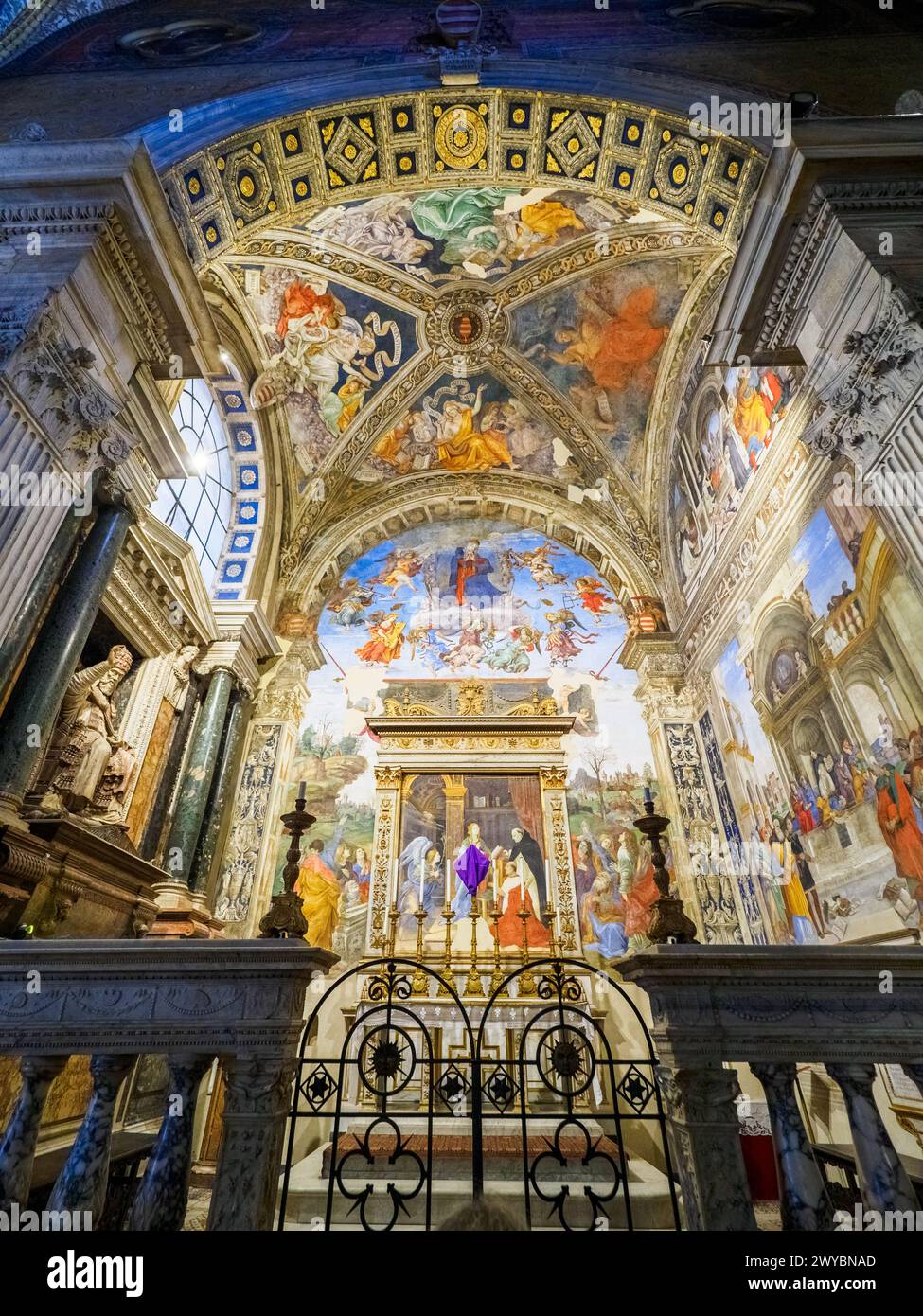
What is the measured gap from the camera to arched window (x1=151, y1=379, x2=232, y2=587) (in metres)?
8.16

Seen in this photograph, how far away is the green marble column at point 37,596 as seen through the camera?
4129mm

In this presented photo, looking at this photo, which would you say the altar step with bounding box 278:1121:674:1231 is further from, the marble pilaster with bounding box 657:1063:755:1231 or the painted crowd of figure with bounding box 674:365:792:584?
the painted crowd of figure with bounding box 674:365:792:584

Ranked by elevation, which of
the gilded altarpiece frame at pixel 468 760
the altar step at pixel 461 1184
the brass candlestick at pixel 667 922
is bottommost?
the altar step at pixel 461 1184

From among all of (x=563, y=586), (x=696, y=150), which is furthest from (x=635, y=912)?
(x=696, y=150)

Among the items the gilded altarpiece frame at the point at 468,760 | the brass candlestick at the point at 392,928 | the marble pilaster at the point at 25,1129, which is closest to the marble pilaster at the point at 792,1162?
the marble pilaster at the point at 25,1129

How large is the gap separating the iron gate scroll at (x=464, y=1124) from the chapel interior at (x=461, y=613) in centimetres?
6

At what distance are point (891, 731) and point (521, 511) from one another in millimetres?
7969

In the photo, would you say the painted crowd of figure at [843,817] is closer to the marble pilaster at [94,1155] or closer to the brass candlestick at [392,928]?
the brass candlestick at [392,928]

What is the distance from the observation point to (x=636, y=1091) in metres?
2.51

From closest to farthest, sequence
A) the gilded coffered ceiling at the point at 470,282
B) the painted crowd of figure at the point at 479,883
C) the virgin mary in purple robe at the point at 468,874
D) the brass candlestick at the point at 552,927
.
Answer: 1. the gilded coffered ceiling at the point at 470,282
2. the brass candlestick at the point at 552,927
3. the painted crowd of figure at the point at 479,883
4. the virgin mary in purple robe at the point at 468,874

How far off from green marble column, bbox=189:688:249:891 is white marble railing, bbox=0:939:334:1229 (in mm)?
5319

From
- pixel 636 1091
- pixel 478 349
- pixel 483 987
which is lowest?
pixel 636 1091

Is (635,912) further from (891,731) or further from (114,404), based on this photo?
(114,404)
